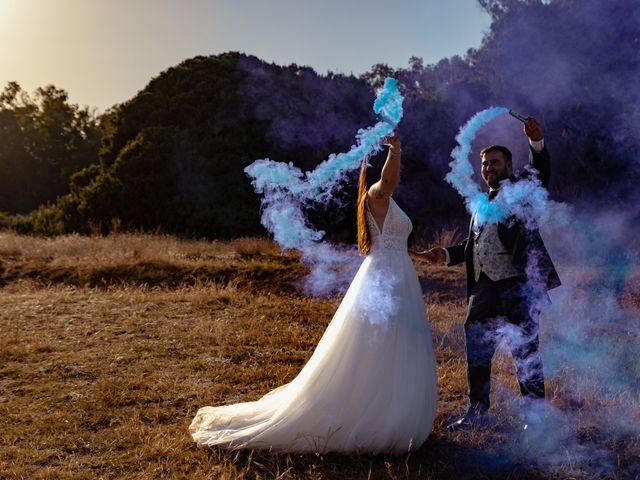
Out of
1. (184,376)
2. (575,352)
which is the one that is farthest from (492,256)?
(184,376)

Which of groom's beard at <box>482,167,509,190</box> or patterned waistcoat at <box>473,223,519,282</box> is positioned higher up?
groom's beard at <box>482,167,509,190</box>

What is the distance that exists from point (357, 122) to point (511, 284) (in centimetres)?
1535

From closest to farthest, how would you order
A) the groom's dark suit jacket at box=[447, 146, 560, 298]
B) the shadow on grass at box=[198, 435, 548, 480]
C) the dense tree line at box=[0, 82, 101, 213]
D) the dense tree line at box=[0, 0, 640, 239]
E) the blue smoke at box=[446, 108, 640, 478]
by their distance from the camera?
the shadow on grass at box=[198, 435, 548, 480] < the blue smoke at box=[446, 108, 640, 478] < the groom's dark suit jacket at box=[447, 146, 560, 298] < the dense tree line at box=[0, 0, 640, 239] < the dense tree line at box=[0, 82, 101, 213]

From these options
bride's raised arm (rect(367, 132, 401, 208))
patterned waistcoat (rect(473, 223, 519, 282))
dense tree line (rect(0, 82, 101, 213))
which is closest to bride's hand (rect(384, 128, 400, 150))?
bride's raised arm (rect(367, 132, 401, 208))

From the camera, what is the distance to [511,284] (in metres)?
4.52

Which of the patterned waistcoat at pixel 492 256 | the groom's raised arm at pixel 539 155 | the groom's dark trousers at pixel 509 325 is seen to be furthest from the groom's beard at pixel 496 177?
the groom's dark trousers at pixel 509 325

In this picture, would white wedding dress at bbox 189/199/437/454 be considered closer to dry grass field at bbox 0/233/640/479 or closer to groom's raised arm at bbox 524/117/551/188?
dry grass field at bbox 0/233/640/479

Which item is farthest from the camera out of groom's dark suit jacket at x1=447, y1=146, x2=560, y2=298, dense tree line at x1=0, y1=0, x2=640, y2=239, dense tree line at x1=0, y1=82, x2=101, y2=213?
dense tree line at x1=0, y1=82, x2=101, y2=213

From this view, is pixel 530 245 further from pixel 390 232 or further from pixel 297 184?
pixel 297 184

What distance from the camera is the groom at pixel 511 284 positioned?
4457 millimetres

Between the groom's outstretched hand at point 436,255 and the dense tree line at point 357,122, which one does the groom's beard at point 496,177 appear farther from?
the dense tree line at point 357,122

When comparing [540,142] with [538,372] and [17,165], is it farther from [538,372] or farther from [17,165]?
[17,165]

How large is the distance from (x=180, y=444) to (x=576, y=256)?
398 inches

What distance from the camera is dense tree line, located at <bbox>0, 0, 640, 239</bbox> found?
1522 centimetres
